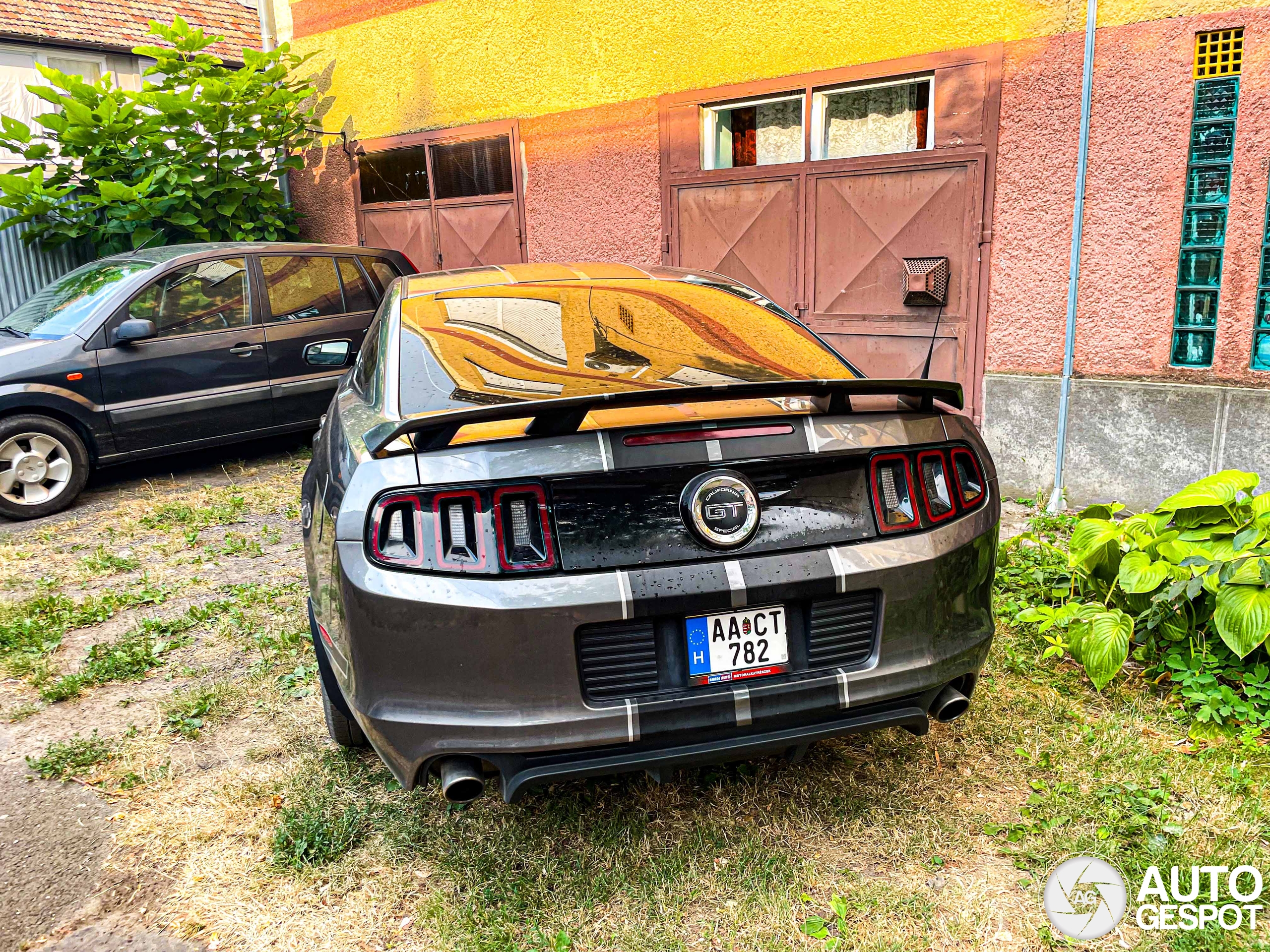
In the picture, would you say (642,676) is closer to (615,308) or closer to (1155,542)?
(615,308)

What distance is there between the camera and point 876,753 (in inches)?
128

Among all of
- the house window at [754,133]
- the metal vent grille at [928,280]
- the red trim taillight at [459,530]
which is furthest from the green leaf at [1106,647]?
the house window at [754,133]

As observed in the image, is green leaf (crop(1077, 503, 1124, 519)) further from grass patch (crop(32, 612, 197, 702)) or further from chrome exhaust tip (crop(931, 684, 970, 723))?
grass patch (crop(32, 612, 197, 702))

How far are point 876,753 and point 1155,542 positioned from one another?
1.40 meters

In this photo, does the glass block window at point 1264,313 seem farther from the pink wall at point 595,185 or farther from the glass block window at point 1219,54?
the pink wall at point 595,185

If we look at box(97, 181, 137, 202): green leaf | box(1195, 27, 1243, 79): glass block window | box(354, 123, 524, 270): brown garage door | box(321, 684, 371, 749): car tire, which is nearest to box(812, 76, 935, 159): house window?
box(1195, 27, 1243, 79): glass block window

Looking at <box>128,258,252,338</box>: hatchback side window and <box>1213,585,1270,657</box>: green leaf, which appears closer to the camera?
<box>1213,585,1270,657</box>: green leaf

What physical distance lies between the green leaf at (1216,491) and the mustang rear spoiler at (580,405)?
1.63m

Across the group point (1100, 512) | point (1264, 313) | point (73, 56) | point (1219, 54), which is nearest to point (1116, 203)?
point (1219, 54)

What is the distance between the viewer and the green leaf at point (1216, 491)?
3506 millimetres

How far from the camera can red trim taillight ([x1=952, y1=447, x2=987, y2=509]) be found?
108 inches

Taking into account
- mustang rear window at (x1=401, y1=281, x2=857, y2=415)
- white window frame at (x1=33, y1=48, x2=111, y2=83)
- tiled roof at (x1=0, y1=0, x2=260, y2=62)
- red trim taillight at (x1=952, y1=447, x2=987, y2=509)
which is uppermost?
tiled roof at (x1=0, y1=0, x2=260, y2=62)

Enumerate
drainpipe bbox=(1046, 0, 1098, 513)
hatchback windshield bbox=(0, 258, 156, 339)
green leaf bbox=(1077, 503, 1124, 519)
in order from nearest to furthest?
green leaf bbox=(1077, 503, 1124, 519), drainpipe bbox=(1046, 0, 1098, 513), hatchback windshield bbox=(0, 258, 156, 339)

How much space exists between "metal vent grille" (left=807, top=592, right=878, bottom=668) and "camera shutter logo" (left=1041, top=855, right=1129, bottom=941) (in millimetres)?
783
